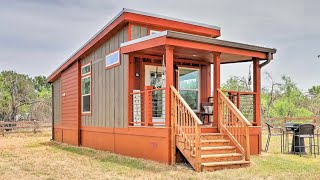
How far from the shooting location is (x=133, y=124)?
337 inches

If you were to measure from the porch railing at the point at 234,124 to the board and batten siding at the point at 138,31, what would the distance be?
272cm

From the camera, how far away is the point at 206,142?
7.03 metres

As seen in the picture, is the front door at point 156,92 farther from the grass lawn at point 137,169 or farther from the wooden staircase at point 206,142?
the wooden staircase at point 206,142

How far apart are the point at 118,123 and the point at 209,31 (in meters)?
3.98

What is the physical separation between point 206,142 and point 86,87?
19.8 ft

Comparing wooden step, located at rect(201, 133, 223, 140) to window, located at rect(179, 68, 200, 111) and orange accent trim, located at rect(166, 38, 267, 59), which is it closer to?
orange accent trim, located at rect(166, 38, 267, 59)

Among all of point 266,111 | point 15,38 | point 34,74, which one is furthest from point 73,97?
point 34,74

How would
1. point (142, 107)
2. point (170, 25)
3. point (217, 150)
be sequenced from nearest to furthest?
point (217, 150) → point (142, 107) → point (170, 25)

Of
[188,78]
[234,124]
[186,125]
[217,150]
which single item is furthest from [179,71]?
[217,150]

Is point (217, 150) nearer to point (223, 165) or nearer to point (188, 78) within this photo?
point (223, 165)

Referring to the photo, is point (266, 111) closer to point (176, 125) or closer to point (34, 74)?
point (176, 125)

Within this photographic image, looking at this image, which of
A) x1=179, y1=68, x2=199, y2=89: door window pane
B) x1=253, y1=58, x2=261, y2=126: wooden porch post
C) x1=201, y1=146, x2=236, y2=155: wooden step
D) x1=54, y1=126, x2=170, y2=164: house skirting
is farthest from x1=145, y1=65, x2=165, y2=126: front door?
x1=201, y1=146, x2=236, y2=155: wooden step

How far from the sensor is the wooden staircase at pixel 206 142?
6250 mm

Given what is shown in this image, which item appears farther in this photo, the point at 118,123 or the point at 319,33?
the point at 319,33
